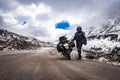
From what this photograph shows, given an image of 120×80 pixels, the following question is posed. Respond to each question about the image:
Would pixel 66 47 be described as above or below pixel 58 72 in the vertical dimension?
above

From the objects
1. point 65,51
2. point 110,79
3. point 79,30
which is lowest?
point 110,79

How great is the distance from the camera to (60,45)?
1841 cm

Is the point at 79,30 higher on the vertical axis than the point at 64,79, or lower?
higher

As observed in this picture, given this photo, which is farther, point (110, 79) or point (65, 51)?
point (65, 51)

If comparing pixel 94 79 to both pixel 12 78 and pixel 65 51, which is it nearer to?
pixel 12 78

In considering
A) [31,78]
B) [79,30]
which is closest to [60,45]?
[79,30]

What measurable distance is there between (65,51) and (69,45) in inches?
24.6

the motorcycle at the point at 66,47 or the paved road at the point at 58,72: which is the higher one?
the motorcycle at the point at 66,47

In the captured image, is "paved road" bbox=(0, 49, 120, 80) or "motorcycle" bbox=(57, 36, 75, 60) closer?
"paved road" bbox=(0, 49, 120, 80)

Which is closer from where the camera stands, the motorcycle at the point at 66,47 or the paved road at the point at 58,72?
the paved road at the point at 58,72

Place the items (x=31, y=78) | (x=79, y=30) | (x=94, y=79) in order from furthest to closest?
(x=79, y=30), (x=31, y=78), (x=94, y=79)

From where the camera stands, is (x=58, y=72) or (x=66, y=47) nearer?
(x=58, y=72)

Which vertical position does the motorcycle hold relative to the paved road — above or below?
above

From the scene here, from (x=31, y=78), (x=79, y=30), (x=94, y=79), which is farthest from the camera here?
(x=79, y=30)
